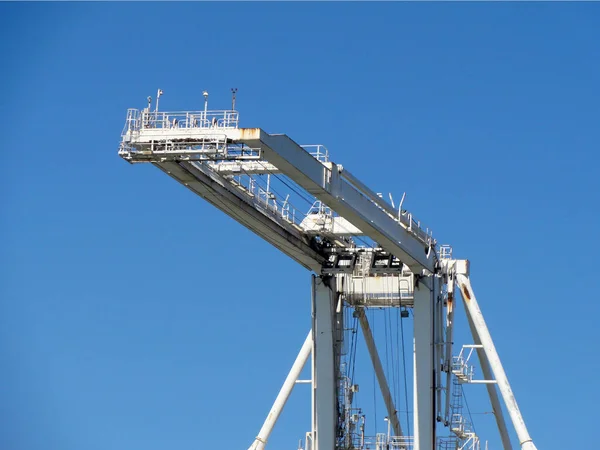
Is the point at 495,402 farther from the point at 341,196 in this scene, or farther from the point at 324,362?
the point at 341,196

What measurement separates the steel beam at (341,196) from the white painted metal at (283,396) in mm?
8243

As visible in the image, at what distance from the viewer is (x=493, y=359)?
63156 mm

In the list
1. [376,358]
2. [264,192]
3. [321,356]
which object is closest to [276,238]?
[264,192]

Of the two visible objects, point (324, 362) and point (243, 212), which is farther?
point (324, 362)

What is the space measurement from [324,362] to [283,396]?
205 inches

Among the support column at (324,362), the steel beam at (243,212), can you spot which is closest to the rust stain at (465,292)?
the support column at (324,362)

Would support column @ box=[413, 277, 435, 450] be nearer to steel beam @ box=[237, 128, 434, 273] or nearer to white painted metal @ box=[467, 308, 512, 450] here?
steel beam @ box=[237, 128, 434, 273]

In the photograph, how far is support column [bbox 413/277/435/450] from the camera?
192ft

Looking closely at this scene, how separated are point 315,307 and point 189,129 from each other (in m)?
13.6

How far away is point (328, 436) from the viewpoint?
193ft

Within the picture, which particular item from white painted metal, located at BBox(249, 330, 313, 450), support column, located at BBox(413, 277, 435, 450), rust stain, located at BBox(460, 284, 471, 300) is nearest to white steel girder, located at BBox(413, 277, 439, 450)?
support column, located at BBox(413, 277, 435, 450)

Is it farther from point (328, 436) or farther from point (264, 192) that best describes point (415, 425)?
point (264, 192)

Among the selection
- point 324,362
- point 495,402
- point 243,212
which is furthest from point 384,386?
point 243,212

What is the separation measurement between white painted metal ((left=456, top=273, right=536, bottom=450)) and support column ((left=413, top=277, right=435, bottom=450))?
4.80m
